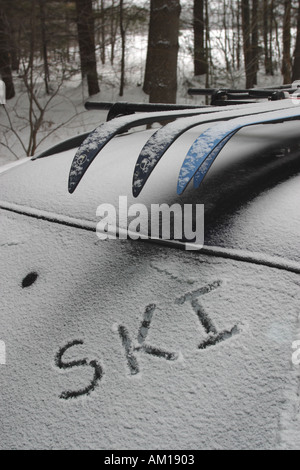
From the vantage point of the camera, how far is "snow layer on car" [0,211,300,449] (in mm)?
720

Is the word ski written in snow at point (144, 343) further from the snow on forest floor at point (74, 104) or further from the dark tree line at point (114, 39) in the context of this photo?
the snow on forest floor at point (74, 104)

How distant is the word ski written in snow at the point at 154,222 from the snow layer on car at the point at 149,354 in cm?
4

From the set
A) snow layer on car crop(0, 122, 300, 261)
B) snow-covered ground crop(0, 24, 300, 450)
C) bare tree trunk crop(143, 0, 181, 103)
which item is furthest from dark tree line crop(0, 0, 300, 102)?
snow-covered ground crop(0, 24, 300, 450)

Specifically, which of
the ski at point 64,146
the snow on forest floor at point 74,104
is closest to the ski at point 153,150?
the ski at point 64,146

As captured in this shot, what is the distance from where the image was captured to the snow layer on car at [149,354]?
720 mm

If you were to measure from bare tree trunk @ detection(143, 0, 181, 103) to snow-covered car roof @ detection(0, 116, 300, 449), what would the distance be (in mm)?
4506

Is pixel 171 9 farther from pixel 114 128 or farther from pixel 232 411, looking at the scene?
pixel 232 411

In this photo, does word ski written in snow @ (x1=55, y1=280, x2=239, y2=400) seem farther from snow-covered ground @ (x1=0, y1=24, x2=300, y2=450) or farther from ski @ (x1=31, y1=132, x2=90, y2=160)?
ski @ (x1=31, y1=132, x2=90, y2=160)

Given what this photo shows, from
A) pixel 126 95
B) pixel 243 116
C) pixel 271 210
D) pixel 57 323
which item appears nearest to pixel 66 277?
pixel 57 323

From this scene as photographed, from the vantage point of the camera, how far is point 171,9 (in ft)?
17.0

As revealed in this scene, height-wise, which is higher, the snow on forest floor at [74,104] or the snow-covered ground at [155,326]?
the snow on forest floor at [74,104]

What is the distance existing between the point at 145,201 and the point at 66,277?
0.31m

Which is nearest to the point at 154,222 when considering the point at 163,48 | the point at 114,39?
the point at 163,48

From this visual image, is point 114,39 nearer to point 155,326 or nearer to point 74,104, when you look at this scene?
point 74,104
